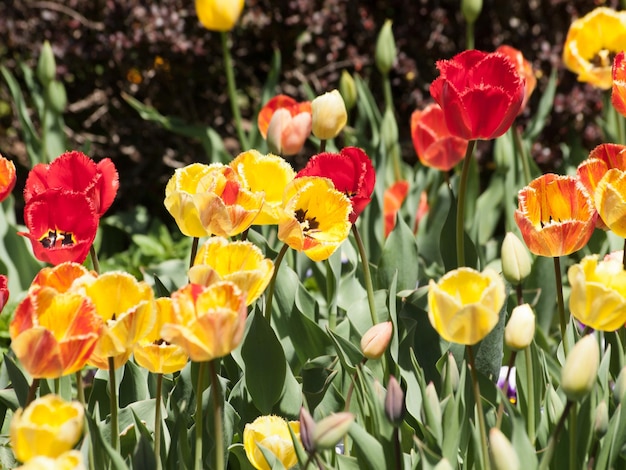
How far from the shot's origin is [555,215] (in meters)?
1.43

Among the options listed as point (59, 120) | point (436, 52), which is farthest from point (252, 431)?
point (436, 52)

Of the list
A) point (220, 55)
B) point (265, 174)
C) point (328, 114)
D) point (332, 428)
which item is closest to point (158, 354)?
point (332, 428)

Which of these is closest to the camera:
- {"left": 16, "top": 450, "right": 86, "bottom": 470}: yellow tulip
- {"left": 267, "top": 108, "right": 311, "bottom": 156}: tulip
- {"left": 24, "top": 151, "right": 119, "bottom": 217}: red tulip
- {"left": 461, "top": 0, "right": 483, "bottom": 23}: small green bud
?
{"left": 16, "top": 450, "right": 86, "bottom": 470}: yellow tulip

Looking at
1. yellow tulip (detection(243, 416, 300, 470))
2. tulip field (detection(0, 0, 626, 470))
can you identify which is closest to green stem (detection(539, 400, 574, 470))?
tulip field (detection(0, 0, 626, 470))

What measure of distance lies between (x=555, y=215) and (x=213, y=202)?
1.66 feet

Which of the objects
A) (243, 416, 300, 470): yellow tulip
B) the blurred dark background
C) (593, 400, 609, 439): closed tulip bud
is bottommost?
the blurred dark background

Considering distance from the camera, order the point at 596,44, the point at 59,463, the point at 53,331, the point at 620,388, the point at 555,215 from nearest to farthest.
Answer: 1. the point at 59,463
2. the point at 53,331
3. the point at 620,388
4. the point at 555,215
5. the point at 596,44

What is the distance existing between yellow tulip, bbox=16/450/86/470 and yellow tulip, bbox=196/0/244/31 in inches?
70.3

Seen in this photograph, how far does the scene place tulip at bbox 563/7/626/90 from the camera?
238 cm

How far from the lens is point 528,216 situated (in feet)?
4.69

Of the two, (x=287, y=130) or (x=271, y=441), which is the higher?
(x=287, y=130)

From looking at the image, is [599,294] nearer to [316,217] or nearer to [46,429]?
[316,217]

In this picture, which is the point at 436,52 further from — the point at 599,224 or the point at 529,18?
the point at 599,224

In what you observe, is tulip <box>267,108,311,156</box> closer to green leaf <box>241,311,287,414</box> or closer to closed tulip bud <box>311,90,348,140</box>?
closed tulip bud <box>311,90,348,140</box>
